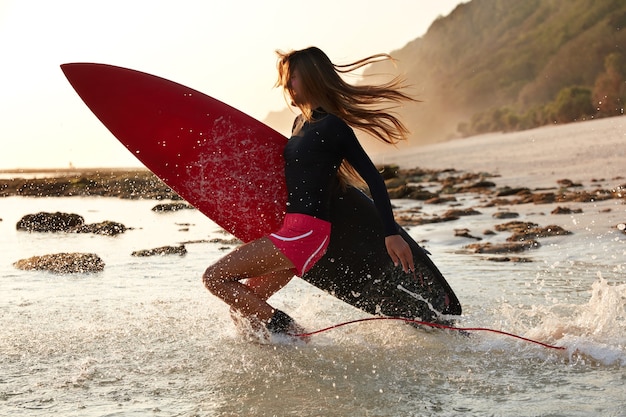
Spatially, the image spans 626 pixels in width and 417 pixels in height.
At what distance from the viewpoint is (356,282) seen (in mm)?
5641

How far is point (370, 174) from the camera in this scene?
192 inches

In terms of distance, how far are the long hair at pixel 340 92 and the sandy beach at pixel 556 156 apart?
15.2 m

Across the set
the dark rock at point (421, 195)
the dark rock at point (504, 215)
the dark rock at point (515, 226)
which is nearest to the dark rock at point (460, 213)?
the dark rock at point (504, 215)

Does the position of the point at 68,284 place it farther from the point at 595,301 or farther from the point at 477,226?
the point at 477,226

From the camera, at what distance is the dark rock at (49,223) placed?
13.9 m

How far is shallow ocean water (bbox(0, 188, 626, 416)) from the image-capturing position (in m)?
4.09

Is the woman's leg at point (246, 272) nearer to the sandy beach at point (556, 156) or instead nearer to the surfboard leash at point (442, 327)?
the surfboard leash at point (442, 327)

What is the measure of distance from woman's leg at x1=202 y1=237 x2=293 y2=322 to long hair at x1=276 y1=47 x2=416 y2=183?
0.90 m

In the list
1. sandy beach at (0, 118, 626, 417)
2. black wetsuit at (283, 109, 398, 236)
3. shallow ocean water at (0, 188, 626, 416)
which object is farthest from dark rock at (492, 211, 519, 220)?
black wetsuit at (283, 109, 398, 236)

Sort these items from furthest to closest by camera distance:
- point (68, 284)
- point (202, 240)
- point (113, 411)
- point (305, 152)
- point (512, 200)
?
1. point (512, 200)
2. point (202, 240)
3. point (68, 284)
4. point (305, 152)
5. point (113, 411)

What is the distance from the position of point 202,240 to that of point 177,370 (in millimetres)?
7234

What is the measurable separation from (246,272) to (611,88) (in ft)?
196

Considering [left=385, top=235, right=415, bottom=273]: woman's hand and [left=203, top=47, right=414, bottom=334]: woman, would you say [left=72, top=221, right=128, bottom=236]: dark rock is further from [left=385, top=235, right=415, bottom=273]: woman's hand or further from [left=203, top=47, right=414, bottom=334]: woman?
[left=385, top=235, right=415, bottom=273]: woman's hand

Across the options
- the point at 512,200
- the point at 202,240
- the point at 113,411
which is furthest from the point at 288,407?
the point at 512,200
